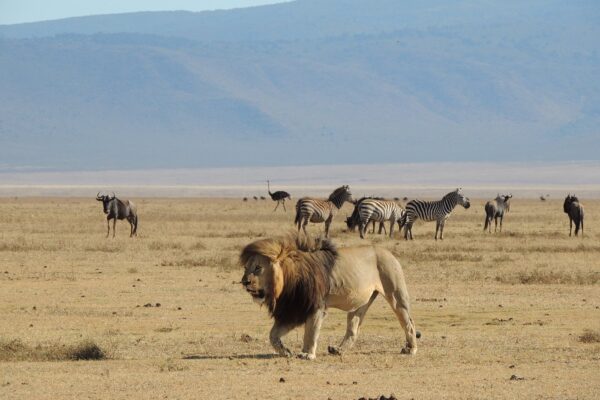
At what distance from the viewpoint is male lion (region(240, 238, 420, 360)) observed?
11773 mm

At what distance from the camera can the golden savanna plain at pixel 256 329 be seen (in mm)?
10859

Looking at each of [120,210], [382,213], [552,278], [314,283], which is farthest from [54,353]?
[120,210]

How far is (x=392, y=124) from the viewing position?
193 m

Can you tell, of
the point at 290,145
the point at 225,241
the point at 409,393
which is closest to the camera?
the point at 409,393

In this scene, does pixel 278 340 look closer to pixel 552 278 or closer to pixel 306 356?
pixel 306 356

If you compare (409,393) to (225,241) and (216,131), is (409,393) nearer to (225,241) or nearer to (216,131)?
(225,241)

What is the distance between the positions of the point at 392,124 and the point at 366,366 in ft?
597

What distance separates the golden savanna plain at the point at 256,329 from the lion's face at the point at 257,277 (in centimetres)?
63

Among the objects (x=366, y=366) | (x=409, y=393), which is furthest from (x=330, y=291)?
(x=409, y=393)

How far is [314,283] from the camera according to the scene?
39.4 feet

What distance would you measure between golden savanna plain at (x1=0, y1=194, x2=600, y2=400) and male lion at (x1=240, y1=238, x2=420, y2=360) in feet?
0.93

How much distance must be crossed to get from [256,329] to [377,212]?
19.3 metres

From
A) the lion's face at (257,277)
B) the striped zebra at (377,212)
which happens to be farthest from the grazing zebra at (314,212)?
the lion's face at (257,277)

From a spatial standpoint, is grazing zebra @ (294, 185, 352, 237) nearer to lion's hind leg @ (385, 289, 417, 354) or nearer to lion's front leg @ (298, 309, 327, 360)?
lion's hind leg @ (385, 289, 417, 354)
